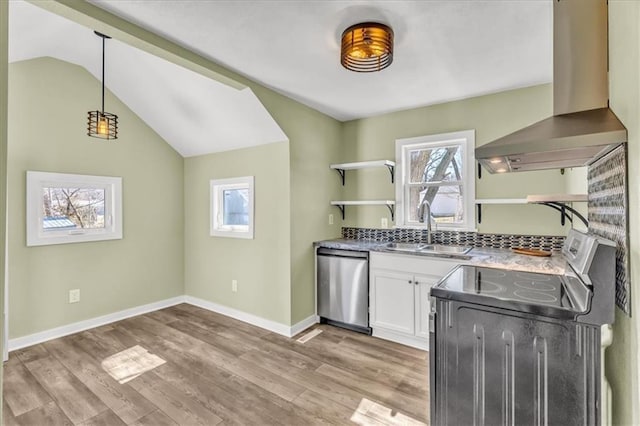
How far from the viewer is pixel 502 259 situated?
94.8 inches

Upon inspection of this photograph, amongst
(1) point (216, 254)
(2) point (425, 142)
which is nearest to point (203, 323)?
(1) point (216, 254)

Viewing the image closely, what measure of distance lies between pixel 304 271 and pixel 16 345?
109 inches

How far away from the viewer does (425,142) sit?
3.34m

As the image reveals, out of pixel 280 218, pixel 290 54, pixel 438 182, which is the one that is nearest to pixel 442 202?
pixel 438 182

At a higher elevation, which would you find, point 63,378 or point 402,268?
point 402,268

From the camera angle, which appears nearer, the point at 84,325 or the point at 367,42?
the point at 367,42

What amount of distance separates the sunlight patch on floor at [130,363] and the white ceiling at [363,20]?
8.32ft

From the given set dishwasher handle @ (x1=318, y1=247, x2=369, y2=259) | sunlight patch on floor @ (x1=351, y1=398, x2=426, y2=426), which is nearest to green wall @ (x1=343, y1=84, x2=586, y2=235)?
dishwasher handle @ (x1=318, y1=247, x2=369, y2=259)

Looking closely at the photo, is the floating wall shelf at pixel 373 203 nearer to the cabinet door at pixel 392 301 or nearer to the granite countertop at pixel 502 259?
the granite countertop at pixel 502 259

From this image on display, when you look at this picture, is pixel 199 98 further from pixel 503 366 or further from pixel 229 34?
pixel 503 366

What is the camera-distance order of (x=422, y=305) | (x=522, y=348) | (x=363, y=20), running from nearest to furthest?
(x=522, y=348) < (x=363, y=20) < (x=422, y=305)

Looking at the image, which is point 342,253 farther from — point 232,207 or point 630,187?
point 630,187

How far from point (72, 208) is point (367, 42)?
342 cm

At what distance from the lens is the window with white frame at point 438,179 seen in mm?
3117
